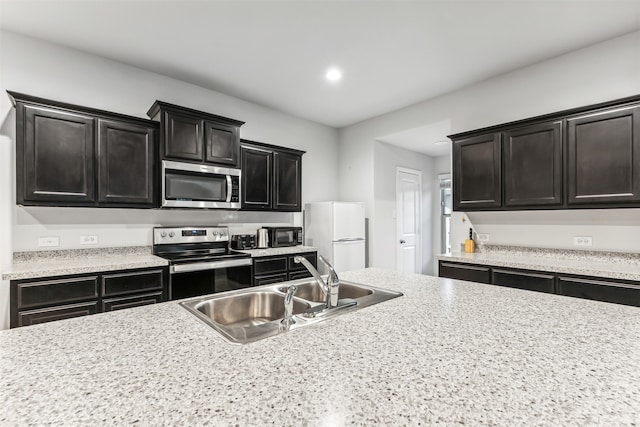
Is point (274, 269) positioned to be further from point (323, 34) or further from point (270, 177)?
point (323, 34)

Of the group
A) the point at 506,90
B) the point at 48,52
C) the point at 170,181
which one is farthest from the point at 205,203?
the point at 506,90

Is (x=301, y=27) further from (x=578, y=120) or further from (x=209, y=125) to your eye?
(x=578, y=120)

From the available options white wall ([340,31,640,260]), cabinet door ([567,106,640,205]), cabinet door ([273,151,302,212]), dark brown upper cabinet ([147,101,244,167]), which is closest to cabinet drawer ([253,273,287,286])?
cabinet door ([273,151,302,212])

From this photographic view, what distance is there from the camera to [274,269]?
11.6 ft

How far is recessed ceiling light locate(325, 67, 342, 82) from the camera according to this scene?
3.26 metres

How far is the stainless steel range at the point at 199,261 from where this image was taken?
2.80m

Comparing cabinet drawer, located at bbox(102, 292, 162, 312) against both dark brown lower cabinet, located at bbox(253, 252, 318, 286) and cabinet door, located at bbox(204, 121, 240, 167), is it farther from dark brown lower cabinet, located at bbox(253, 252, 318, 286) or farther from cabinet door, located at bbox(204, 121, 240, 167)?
cabinet door, located at bbox(204, 121, 240, 167)

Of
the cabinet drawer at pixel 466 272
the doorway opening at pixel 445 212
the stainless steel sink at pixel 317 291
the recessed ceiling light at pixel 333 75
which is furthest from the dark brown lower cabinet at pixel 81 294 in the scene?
the doorway opening at pixel 445 212

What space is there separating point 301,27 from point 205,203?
6.21 feet

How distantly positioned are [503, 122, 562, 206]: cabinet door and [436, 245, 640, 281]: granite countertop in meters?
0.57

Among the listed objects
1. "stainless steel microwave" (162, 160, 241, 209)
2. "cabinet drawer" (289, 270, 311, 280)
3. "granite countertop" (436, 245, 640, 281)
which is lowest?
"cabinet drawer" (289, 270, 311, 280)

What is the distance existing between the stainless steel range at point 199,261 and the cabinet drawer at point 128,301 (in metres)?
0.13

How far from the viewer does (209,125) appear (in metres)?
3.22

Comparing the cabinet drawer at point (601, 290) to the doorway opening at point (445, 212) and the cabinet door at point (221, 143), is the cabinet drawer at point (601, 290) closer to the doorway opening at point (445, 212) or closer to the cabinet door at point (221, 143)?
the cabinet door at point (221, 143)
